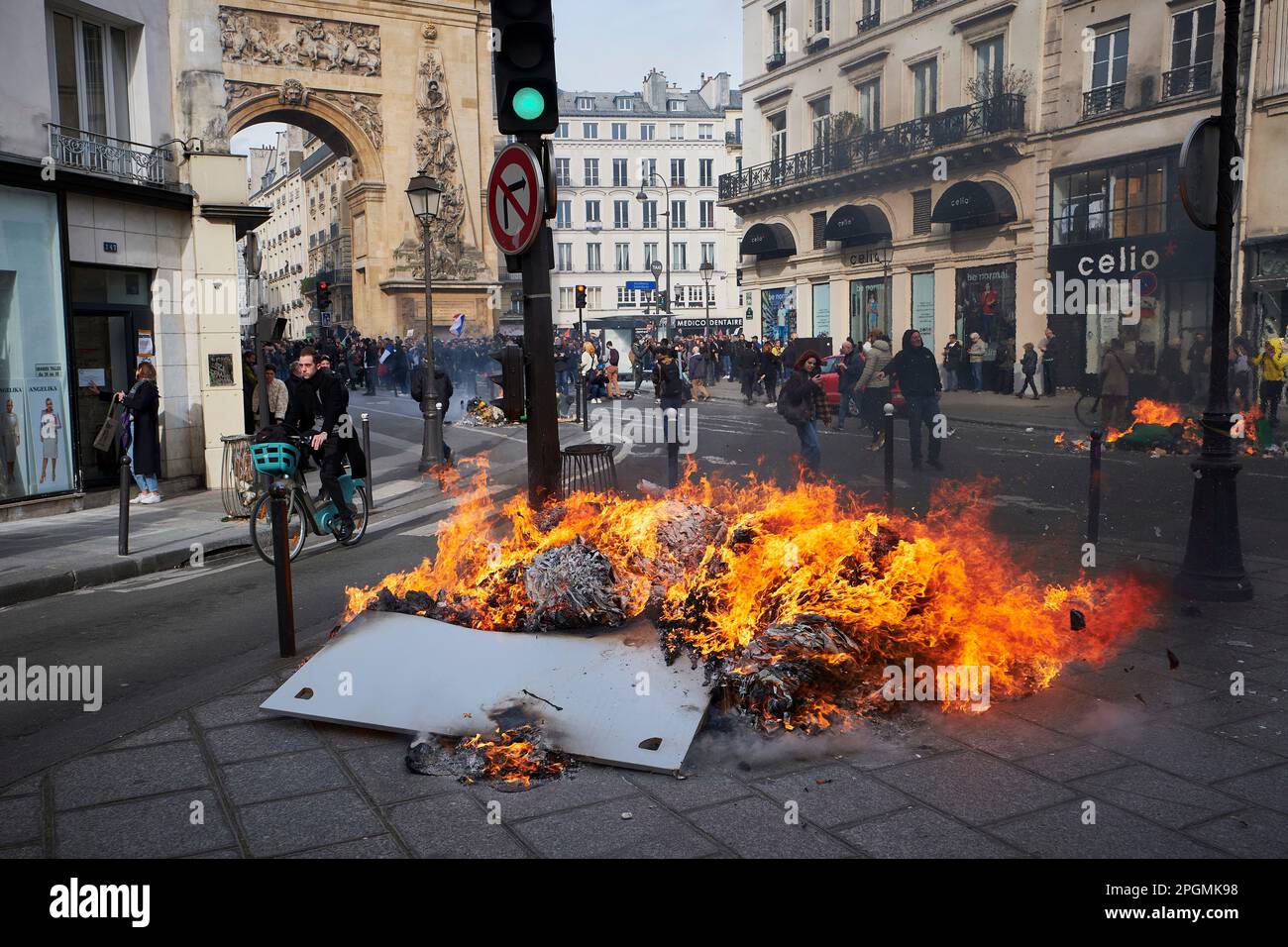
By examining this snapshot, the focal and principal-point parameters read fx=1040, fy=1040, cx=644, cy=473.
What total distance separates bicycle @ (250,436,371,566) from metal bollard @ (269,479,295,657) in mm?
2992

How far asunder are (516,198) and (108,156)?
34.2 feet

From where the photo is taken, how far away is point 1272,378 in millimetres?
15984

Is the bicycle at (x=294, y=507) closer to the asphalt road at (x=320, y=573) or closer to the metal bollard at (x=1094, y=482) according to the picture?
the asphalt road at (x=320, y=573)

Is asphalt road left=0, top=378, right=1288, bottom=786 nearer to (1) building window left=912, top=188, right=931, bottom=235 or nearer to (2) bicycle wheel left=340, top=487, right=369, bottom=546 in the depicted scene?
(2) bicycle wheel left=340, top=487, right=369, bottom=546

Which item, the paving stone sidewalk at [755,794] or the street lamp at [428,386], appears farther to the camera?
the street lamp at [428,386]

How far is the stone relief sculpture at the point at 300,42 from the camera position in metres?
32.9

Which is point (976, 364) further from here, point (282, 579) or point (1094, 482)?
point (282, 579)

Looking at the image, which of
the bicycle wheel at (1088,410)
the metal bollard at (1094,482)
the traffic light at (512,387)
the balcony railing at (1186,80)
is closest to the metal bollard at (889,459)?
the metal bollard at (1094,482)

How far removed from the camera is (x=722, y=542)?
5.61 metres

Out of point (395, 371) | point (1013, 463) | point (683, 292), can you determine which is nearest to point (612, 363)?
point (395, 371)

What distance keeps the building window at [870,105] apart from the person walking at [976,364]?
14.4 feet

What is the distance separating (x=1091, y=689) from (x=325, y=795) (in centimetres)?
360

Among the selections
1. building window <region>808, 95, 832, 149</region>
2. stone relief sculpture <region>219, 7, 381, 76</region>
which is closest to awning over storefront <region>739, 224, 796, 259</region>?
building window <region>808, 95, 832, 149</region>

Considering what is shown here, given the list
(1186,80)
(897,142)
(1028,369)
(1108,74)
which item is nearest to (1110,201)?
(1186,80)
